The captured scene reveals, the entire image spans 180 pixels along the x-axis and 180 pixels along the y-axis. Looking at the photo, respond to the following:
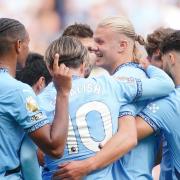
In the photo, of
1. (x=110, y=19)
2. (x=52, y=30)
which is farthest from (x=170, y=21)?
(x=110, y=19)

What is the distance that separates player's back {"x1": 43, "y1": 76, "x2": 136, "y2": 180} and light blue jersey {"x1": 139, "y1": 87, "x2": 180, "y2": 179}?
0.28 meters

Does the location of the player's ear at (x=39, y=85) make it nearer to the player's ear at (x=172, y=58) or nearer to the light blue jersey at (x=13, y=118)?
the player's ear at (x=172, y=58)

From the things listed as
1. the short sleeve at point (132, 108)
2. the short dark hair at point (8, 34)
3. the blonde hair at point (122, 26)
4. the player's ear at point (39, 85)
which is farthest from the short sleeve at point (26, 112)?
the player's ear at point (39, 85)

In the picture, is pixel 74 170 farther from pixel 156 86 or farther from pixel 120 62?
pixel 120 62

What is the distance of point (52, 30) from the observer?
27.9ft

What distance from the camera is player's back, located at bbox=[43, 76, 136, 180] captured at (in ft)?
12.5

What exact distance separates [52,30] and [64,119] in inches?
202

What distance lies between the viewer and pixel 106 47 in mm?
4305

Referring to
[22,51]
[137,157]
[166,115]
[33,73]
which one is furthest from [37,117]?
[33,73]

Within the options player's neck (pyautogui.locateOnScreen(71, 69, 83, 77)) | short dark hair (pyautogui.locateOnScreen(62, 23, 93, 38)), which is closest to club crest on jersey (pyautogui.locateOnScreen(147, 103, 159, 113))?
player's neck (pyautogui.locateOnScreen(71, 69, 83, 77))

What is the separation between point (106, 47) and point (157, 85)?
499 millimetres

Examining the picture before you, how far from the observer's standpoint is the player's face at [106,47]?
4285 millimetres

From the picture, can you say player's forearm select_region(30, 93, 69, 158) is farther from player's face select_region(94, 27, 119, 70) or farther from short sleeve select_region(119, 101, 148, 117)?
player's face select_region(94, 27, 119, 70)

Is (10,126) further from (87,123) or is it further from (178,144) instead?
(178,144)
